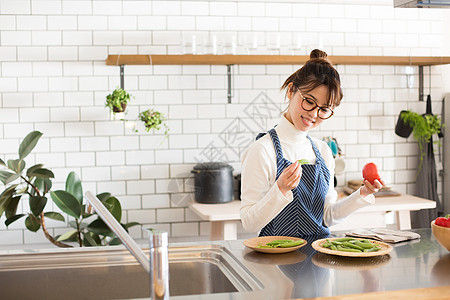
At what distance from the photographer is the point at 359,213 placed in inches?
174

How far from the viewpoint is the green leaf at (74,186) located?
13.7 feet

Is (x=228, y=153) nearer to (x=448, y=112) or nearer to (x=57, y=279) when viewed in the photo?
(x=448, y=112)

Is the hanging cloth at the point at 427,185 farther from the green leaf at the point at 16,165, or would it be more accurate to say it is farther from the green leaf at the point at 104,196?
the green leaf at the point at 16,165

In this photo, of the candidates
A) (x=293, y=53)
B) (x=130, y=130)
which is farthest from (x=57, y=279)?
(x=293, y=53)

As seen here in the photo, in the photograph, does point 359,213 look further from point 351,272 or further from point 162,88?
point 351,272

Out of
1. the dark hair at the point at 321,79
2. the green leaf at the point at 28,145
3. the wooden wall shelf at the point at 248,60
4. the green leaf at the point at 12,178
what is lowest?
the green leaf at the point at 12,178

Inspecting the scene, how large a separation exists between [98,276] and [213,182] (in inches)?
88.2

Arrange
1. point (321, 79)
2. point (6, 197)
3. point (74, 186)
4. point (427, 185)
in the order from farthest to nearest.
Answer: point (427, 185) < point (74, 186) < point (6, 197) < point (321, 79)

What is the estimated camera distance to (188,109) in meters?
4.68

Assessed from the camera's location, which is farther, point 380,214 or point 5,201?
point 380,214

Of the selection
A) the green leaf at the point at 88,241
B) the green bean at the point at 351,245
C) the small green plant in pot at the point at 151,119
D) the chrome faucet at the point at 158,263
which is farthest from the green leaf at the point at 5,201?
the chrome faucet at the point at 158,263

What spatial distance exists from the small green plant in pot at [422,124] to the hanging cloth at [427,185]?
0.20 ft

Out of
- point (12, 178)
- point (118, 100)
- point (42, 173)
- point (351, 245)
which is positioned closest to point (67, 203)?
point (42, 173)

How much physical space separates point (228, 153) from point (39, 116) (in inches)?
58.6
